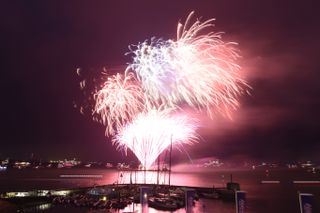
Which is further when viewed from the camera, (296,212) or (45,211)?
(296,212)

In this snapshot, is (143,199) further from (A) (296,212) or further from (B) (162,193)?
(A) (296,212)

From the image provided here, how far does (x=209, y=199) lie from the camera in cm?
8919

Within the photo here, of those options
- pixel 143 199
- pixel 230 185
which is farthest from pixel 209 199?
pixel 143 199

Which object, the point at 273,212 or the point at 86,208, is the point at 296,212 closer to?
the point at 273,212

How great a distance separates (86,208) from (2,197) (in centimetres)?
1466

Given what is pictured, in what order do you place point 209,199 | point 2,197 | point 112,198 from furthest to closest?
point 209,199 < point 112,198 < point 2,197

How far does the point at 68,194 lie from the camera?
74938 mm

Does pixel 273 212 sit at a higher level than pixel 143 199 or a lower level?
lower

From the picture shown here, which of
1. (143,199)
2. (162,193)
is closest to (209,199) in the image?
(162,193)

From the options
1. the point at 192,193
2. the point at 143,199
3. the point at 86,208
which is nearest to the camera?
the point at 192,193

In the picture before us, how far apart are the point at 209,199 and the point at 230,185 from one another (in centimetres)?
→ 846

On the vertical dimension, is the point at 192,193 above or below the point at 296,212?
above

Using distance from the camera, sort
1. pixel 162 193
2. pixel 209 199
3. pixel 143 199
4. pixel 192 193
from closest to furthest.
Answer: pixel 192 193 → pixel 143 199 → pixel 162 193 → pixel 209 199

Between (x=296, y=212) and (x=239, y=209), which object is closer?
(x=239, y=209)
